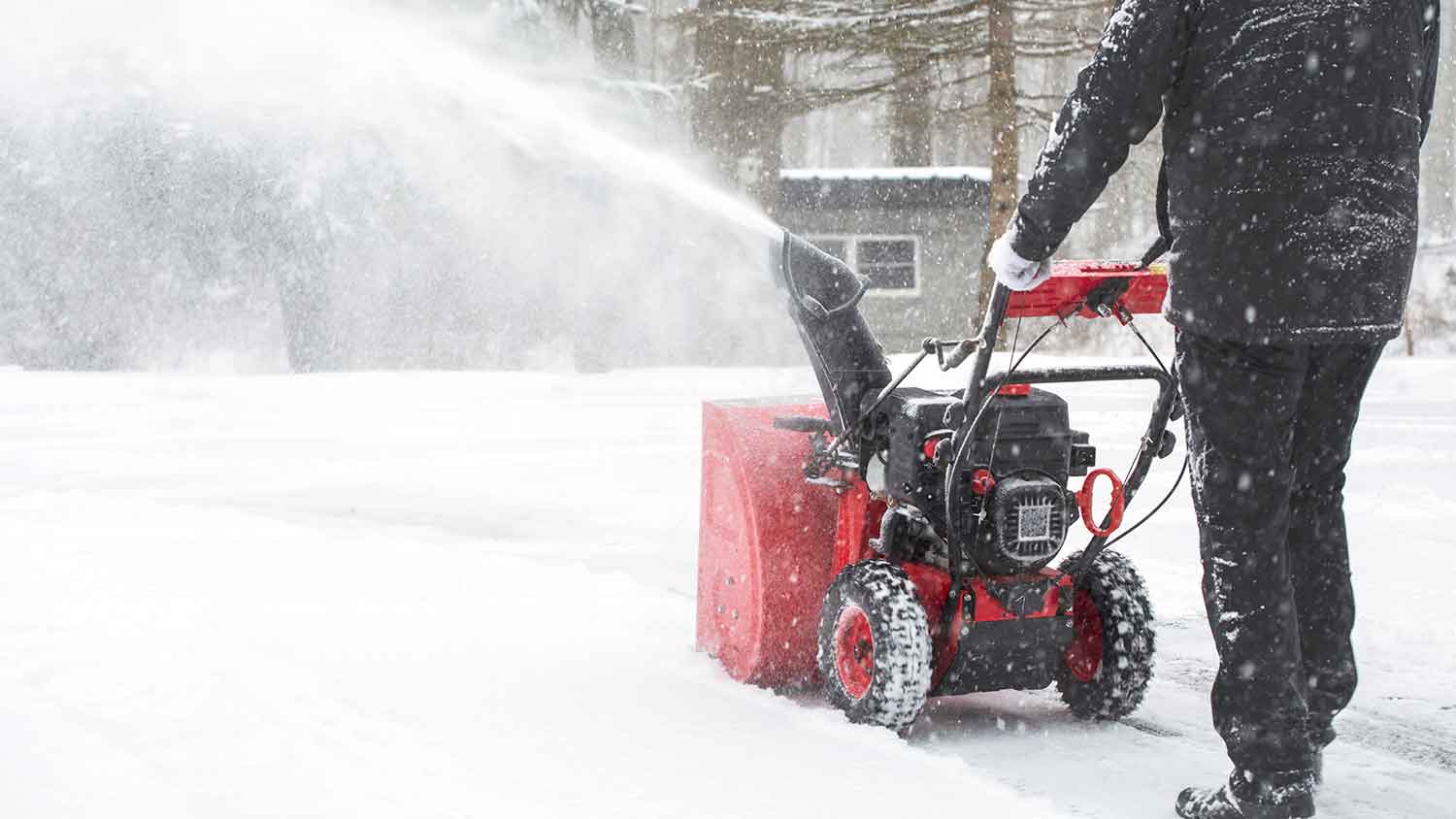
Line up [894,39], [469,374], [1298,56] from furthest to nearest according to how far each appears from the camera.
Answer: [894,39] < [469,374] < [1298,56]

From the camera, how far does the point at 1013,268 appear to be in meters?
2.84

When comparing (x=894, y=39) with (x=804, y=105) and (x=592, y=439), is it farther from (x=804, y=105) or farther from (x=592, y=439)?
(x=592, y=439)

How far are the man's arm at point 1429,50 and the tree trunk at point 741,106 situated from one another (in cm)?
1776

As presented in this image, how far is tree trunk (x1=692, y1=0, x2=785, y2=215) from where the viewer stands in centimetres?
2052

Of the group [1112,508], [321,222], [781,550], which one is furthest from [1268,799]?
[321,222]

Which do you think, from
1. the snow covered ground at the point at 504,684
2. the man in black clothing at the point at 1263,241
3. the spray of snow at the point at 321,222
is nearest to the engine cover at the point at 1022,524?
the snow covered ground at the point at 504,684

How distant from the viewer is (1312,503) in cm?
288

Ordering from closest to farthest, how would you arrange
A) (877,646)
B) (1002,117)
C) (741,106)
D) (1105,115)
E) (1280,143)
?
(1280,143) → (1105,115) → (877,646) → (1002,117) → (741,106)

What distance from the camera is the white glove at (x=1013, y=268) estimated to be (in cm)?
282

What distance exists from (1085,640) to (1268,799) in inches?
39.9

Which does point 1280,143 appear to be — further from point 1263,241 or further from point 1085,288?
point 1085,288

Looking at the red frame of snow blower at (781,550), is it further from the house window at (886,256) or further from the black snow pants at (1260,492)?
the house window at (886,256)

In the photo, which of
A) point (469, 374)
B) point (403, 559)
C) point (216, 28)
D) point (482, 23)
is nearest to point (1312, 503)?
point (403, 559)

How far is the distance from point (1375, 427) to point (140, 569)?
8.79 meters
